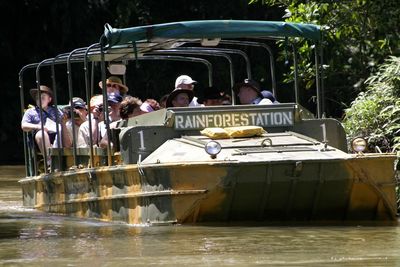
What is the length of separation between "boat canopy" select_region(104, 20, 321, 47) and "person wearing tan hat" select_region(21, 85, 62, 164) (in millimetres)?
2892

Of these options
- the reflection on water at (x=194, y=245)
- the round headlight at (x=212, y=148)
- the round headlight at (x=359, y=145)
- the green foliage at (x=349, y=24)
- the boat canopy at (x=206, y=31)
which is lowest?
the reflection on water at (x=194, y=245)

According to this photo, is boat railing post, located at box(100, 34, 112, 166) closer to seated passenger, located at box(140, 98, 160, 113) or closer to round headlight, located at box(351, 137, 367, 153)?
seated passenger, located at box(140, 98, 160, 113)

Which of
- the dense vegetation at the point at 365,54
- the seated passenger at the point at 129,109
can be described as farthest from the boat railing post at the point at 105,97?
the dense vegetation at the point at 365,54

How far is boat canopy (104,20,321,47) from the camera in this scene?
40.8 ft

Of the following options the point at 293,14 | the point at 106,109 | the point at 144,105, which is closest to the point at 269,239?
the point at 106,109

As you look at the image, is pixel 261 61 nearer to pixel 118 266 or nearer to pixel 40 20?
pixel 40 20

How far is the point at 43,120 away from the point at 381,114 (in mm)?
3947

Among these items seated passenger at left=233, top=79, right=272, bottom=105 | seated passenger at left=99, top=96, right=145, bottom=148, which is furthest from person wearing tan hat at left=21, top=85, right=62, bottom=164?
seated passenger at left=233, top=79, right=272, bottom=105

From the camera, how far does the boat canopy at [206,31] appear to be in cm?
1242

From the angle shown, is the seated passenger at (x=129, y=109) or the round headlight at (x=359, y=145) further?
the seated passenger at (x=129, y=109)

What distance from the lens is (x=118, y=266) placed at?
9047 mm

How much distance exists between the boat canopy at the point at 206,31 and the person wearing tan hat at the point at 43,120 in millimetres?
2892

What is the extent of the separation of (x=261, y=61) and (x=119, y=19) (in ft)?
10.5

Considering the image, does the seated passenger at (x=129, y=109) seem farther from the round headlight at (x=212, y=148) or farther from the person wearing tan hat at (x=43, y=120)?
the round headlight at (x=212, y=148)
